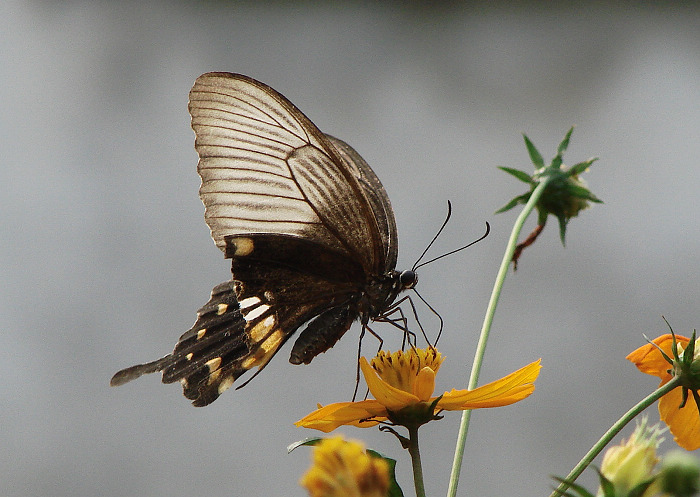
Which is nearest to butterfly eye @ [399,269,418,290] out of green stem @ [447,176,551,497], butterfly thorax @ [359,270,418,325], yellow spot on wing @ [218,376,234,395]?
butterfly thorax @ [359,270,418,325]

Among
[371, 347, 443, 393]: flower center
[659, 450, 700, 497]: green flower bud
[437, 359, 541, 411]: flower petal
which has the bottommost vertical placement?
[659, 450, 700, 497]: green flower bud

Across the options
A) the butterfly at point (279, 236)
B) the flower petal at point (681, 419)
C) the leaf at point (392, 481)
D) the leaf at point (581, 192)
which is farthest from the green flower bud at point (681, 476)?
the leaf at point (581, 192)

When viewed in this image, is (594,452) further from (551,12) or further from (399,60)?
→ (551,12)

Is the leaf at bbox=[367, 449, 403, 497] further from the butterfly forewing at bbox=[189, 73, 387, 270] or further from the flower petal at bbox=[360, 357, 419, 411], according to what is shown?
the butterfly forewing at bbox=[189, 73, 387, 270]

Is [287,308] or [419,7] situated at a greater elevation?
[419,7]

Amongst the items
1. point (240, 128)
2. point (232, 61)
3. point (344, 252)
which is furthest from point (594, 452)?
point (232, 61)

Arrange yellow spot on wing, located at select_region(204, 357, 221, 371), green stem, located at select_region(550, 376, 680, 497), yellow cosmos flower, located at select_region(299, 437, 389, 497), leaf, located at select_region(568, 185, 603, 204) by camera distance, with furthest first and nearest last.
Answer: leaf, located at select_region(568, 185, 603, 204) < yellow spot on wing, located at select_region(204, 357, 221, 371) < green stem, located at select_region(550, 376, 680, 497) < yellow cosmos flower, located at select_region(299, 437, 389, 497)
